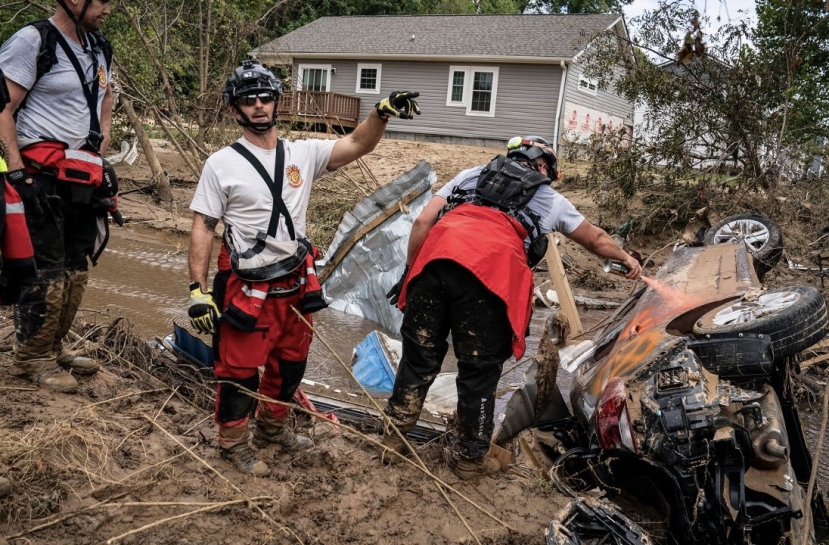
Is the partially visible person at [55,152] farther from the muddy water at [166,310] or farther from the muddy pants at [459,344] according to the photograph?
the muddy pants at [459,344]

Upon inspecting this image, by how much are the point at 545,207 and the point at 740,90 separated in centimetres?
934

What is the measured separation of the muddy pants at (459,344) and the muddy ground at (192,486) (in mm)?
305

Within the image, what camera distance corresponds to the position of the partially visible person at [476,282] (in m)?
3.22

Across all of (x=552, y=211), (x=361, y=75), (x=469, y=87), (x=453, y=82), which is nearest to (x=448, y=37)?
(x=453, y=82)

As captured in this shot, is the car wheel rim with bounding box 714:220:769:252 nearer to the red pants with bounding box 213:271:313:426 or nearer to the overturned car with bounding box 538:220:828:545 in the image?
the overturned car with bounding box 538:220:828:545

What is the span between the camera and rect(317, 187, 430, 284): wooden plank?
7.19 meters

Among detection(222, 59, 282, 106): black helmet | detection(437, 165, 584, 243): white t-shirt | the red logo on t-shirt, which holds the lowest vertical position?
detection(437, 165, 584, 243): white t-shirt

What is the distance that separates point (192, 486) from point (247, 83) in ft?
6.10

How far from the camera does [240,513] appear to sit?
2.89m

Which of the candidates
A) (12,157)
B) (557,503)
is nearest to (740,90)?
(557,503)

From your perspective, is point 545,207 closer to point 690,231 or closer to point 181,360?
point 181,360

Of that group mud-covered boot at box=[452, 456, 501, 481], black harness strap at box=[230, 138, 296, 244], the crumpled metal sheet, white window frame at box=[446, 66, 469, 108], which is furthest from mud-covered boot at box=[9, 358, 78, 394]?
white window frame at box=[446, 66, 469, 108]

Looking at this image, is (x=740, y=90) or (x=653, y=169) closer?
(x=740, y=90)

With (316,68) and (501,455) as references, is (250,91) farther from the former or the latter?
(316,68)
